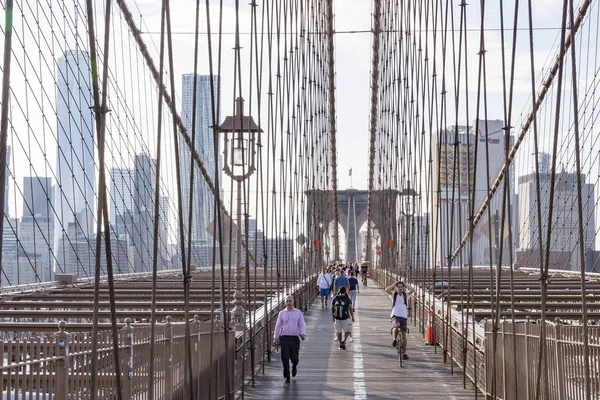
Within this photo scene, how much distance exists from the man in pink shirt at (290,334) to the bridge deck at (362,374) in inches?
9.2

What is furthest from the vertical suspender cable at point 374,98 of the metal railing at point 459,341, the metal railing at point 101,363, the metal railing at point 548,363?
the metal railing at point 101,363

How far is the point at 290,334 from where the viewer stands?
12.6 m

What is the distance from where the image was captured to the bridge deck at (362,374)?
11195 millimetres

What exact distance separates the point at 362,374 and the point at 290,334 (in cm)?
103

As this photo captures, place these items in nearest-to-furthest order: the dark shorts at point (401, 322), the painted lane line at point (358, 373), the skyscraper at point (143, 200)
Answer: the painted lane line at point (358, 373)
the dark shorts at point (401, 322)
the skyscraper at point (143, 200)

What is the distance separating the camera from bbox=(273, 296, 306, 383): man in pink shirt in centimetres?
1235

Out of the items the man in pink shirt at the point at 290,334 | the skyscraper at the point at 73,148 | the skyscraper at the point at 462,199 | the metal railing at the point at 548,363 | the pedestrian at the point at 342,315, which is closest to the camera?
the metal railing at the point at 548,363

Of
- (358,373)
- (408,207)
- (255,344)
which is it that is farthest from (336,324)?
(408,207)

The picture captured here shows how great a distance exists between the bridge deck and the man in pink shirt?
0.77 feet

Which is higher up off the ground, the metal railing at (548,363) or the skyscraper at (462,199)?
the skyscraper at (462,199)

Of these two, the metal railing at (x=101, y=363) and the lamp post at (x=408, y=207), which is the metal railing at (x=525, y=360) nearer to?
the metal railing at (x=101, y=363)

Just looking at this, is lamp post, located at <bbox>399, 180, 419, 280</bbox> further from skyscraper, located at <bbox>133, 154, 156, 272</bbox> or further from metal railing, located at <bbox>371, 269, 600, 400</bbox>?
metal railing, located at <bbox>371, 269, 600, 400</bbox>

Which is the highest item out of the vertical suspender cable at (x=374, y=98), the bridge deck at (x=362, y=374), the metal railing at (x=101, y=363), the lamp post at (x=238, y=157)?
the vertical suspender cable at (x=374, y=98)

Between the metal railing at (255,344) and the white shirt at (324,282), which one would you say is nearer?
the metal railing at (255,344)
